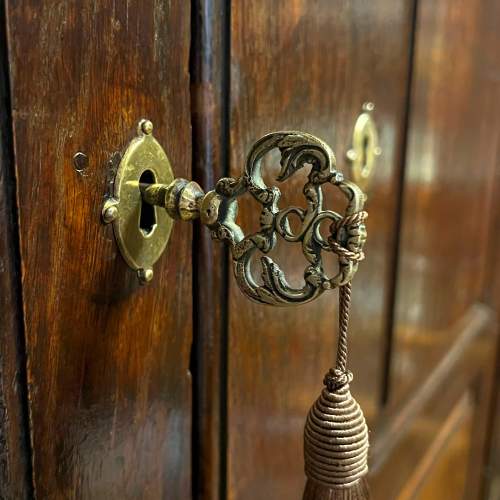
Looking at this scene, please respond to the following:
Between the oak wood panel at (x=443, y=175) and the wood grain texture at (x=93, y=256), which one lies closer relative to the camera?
the wood grain texture at (x=93, y=256)

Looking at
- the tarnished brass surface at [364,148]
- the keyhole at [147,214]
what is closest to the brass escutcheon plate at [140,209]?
the keyhole at [147,214]

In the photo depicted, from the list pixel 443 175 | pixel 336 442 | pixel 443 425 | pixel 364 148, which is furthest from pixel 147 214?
pixel 443 425

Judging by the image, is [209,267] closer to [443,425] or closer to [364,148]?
[364,148]

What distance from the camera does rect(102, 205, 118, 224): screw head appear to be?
283 mm

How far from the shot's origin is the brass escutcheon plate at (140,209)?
291 millimetres

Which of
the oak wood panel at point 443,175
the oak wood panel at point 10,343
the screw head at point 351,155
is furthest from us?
the oak wood panel at point 443,175

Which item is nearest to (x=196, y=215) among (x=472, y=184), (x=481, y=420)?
(x=472, y=184)

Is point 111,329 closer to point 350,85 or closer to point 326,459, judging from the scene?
point 326,459

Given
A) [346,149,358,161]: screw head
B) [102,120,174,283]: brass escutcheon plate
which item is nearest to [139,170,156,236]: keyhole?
[102,120,174,283]: brass escutcheon plate

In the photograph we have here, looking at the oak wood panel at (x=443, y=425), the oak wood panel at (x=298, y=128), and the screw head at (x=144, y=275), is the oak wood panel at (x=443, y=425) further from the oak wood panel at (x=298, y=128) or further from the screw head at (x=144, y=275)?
the screw head at (x=144, y=275)

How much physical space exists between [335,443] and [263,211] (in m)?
0.12

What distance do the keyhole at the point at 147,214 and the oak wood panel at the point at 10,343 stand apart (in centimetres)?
8

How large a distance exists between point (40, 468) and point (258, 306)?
18 cm

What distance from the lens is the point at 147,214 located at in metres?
0.31
